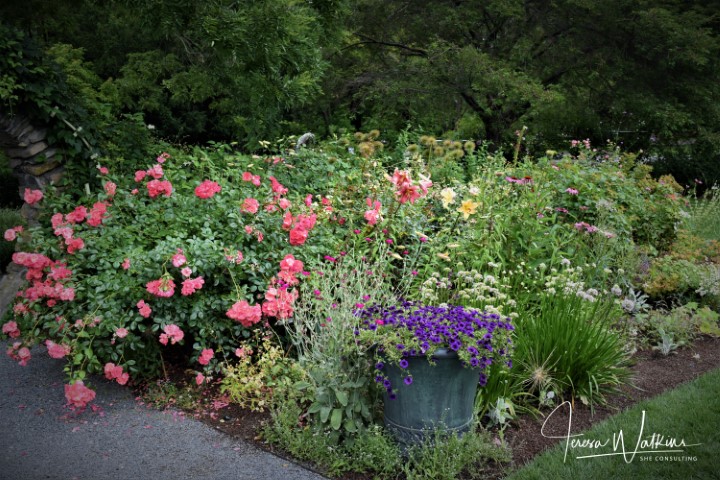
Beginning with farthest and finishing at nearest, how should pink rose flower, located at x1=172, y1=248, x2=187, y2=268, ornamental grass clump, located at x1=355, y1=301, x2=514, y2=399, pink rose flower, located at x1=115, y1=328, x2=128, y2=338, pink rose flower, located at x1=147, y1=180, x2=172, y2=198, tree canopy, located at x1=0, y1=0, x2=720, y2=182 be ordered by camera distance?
tree canopy, located at x1=0, y1=0, x2=720, y2=182 → pink rose flower, located at x1=147, y1=180, x2=172, y2=198 → pink rose flower, located at x1=172, y1=248, x2=187, y2=268 → pink rose flower, located at x1=115, y1=328, x2=128, y2=338 → ornamental grass clump, located at x1=355, y1=301, x2=514, y2=399

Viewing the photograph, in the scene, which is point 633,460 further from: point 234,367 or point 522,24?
point 522,24

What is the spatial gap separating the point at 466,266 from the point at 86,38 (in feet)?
36.0

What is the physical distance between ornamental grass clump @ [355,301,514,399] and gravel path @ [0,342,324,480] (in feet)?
2.35

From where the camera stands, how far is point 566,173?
5.78m

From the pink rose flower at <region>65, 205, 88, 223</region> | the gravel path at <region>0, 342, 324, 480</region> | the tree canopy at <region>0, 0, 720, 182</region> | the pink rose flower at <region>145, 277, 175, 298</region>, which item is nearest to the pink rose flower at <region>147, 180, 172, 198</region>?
the pink rose flower at <region>65, 205, 88, 223</region>

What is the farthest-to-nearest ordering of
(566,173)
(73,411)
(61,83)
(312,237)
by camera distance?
(566,173)
(61,83)
(312,237)
(73,411)

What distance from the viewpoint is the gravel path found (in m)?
2.93

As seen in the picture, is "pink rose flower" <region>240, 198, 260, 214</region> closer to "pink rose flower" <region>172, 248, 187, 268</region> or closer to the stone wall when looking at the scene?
"pink rose flower" <region>172, 248, 187, 268</region>

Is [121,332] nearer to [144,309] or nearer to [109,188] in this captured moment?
[144,309]

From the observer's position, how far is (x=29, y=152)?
193 inches

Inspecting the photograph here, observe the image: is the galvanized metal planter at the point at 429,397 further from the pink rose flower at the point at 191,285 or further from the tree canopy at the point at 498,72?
the tree canopy at the point at 498,72

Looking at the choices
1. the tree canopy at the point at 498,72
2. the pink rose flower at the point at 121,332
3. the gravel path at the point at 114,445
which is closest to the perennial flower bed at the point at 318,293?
the pink rose flower at the point at 121,332

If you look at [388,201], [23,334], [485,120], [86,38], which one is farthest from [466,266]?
[86,38]

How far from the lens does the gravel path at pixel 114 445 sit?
115 inches
